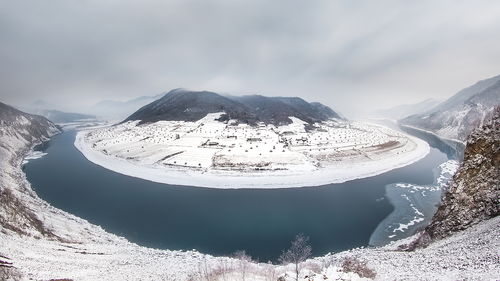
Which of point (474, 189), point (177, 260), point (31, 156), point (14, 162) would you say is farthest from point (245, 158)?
point (31, 156)

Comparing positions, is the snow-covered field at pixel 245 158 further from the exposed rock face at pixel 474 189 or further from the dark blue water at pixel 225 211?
the exposed rock face at pixel 474 189

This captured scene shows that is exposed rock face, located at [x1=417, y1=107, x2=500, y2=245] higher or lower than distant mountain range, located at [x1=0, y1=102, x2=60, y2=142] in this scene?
lower

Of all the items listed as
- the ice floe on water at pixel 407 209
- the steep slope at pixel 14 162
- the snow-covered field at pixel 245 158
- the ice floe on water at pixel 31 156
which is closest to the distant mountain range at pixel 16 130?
the steep slope at pixel 14 162

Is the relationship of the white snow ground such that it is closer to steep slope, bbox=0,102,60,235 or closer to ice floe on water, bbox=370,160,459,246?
steep slope, bbox=0,102,60,235

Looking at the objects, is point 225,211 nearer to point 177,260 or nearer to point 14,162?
point 177,260

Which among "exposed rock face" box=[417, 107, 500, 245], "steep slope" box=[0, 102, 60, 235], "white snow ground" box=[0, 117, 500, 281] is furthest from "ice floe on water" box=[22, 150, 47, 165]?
"exposed rock face" box=[417, 107, 500, 245]

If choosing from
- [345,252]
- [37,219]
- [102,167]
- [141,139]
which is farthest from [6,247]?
[141,139]

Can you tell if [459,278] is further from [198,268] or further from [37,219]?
[37,219]
